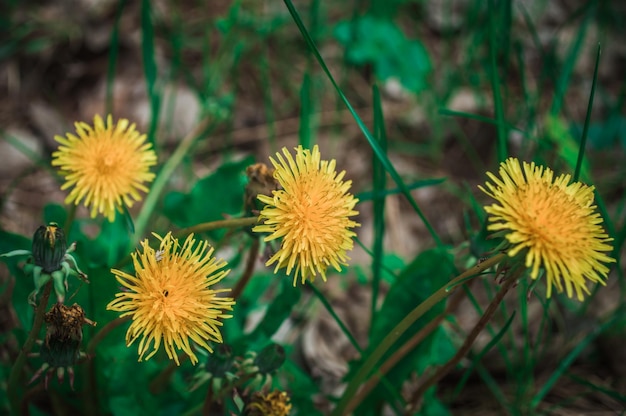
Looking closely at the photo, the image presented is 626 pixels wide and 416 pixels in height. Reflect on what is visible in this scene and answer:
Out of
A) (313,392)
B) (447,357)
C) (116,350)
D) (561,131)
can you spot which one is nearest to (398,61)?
(561,131)

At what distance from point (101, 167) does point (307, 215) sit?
44 cm

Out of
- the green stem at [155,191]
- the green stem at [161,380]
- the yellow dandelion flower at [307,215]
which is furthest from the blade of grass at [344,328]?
the green stem at [155,191]

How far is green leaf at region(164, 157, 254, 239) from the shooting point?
1569mm

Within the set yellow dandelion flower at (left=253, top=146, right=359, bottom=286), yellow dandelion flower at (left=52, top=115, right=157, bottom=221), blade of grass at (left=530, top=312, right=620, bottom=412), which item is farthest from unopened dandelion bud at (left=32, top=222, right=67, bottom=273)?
blade of grass at (left=530, top=312, right=620, bottom=412)

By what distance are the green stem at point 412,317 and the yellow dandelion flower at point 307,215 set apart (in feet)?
0.51

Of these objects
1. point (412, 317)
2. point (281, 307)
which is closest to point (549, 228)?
point (412, 317)

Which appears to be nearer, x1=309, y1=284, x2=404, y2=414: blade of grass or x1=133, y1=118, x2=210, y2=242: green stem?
x1=309, y1=284, x2=404, y2=414: blade of grass

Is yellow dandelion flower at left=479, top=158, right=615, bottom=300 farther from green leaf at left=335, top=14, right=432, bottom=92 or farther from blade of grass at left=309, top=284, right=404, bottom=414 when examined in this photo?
green leaf at left=335, top=14, right=432, bottom=92

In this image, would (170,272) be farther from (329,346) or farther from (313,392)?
(329,346)

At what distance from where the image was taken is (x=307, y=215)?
100 cm

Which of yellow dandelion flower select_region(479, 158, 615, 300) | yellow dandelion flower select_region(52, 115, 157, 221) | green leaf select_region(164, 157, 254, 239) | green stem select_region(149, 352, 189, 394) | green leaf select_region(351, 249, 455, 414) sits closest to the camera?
yellow dandelion flower select_region(479, 158, 615, 300)

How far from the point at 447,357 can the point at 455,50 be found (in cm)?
162

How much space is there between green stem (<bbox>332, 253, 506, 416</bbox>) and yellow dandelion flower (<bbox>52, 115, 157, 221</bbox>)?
523 millimetres

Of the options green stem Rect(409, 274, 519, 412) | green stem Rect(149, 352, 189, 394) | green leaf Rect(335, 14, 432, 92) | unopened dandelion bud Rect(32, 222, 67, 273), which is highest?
green leaf Rect(335, 14, 432, 92)
